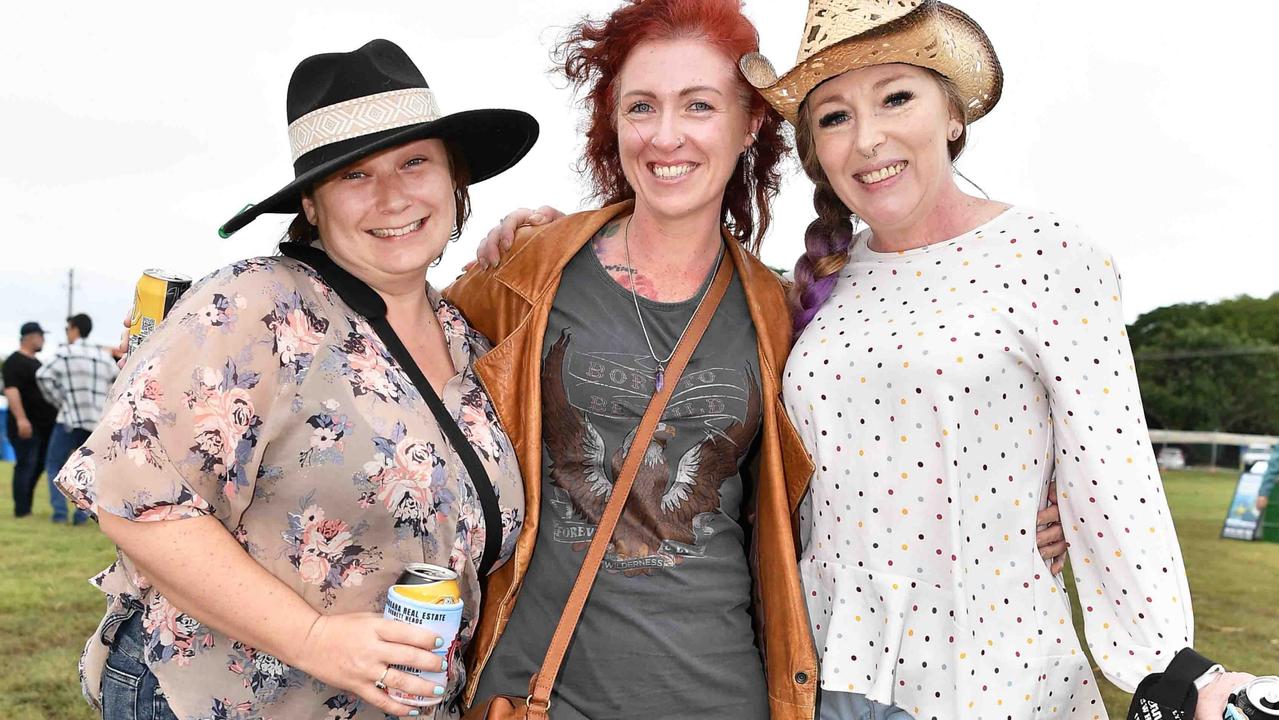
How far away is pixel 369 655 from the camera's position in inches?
69.6

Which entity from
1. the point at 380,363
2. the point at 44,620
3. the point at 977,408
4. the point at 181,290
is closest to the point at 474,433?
the point at 380,363

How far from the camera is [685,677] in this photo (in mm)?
2270

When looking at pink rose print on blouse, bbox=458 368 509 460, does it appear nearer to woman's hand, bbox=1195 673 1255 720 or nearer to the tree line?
woman's hand, bbox=1195 673 1255 720

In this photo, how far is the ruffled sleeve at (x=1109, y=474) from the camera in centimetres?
203

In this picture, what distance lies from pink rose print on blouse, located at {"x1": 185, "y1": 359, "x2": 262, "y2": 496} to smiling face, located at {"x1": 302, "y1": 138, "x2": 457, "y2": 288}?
1.51 feet

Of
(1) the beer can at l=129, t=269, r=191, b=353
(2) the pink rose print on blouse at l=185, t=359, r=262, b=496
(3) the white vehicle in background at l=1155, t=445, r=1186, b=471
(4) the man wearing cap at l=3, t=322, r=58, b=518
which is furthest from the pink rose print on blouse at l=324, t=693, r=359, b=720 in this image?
(3) the white vehicle in background at l=1155, t=445, r=1186, b=471

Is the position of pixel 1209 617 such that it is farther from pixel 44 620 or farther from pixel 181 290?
pixel 44 620

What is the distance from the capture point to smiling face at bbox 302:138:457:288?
2141mm

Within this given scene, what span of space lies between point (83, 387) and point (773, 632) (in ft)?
30.8

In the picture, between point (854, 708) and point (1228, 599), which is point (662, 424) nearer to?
point (854, 708)

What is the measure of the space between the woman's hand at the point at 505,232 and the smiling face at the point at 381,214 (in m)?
0.51

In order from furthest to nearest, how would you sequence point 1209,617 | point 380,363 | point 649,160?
point 1209,617 < point 649,160 < point 380,363

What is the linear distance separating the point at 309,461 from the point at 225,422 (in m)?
0.18

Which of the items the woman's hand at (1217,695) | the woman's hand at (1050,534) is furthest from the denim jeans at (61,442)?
the woman's hand at (1217,695)
